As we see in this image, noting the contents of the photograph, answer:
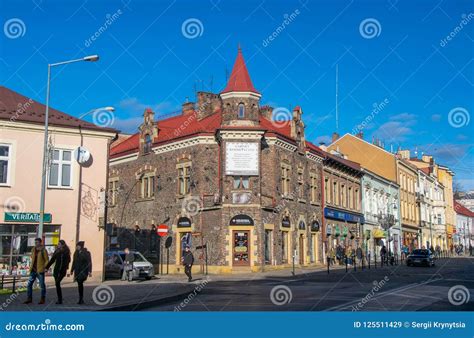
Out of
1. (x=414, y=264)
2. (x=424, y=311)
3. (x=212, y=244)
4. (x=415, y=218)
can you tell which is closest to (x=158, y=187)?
(x=212, y=244)

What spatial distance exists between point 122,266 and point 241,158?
394 inches

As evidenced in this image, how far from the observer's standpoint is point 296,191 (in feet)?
127

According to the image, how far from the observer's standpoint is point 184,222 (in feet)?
116

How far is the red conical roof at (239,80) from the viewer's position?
34594 millimetres

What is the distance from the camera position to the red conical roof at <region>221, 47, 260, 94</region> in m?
34.6

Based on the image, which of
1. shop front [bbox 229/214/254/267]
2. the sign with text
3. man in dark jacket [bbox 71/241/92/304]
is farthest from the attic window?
man in dark jacket [bbox 71/241/92/304]

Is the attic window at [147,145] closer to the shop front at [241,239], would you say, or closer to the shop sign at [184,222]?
the shop sign at [184,222]

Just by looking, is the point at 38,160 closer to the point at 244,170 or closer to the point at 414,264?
the point at 244,170

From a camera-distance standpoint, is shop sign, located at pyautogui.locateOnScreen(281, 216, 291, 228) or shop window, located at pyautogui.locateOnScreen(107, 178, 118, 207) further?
shop window, located at pyautogui.locateOnScreen(107, 178, 118, 207)

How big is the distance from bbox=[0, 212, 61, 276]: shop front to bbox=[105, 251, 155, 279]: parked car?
5.04m

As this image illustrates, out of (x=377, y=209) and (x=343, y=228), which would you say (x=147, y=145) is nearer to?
(x=343, y=228)

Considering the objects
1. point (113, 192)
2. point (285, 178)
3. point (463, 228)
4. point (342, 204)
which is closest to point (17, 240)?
point (285, 178)

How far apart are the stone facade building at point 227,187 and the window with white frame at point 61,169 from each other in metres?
10.4

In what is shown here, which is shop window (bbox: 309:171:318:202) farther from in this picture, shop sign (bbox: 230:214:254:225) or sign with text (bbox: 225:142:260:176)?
shop sign (bbox: 230:214:254:225)
